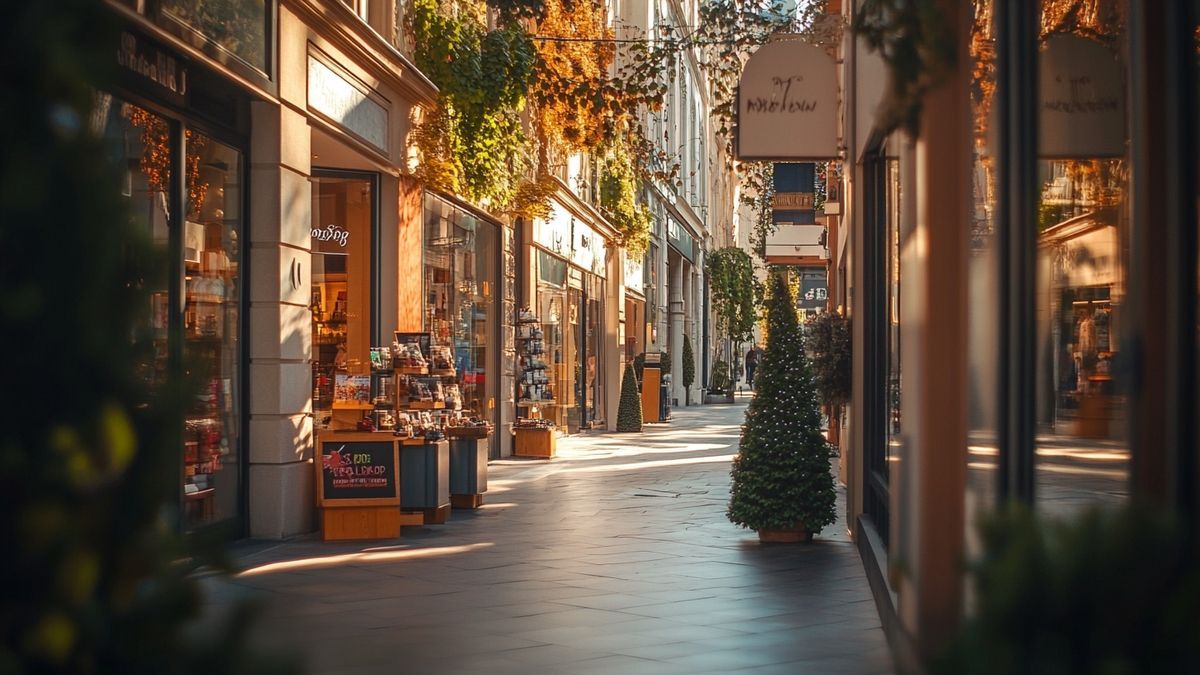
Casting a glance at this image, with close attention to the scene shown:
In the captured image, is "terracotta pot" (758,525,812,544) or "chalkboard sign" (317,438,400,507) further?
"chalkboard sign" (317,438,400,507)

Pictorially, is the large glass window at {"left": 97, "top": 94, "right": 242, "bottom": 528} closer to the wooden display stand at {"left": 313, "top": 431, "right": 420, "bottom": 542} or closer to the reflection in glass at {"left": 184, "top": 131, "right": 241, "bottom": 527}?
the reflection in glass at {"left": 184, "top": 131, "right": 241, "bottom": 527}

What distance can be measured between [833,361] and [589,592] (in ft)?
11.5

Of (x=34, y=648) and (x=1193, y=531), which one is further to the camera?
(x=1193, y=531)

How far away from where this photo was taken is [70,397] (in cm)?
152

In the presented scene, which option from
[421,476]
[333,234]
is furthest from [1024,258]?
[333,234]

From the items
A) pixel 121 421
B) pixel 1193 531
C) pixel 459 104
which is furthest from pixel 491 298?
pixel 121 421

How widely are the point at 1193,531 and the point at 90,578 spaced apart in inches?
98.4

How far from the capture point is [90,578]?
148 cm

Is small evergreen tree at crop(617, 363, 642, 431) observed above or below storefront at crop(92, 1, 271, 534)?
below

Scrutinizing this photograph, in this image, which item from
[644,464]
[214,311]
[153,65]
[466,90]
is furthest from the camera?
[644,464]

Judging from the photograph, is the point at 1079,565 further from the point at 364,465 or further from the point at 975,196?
the point at 364,465

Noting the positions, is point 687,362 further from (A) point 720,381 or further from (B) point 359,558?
(B) point 359,558

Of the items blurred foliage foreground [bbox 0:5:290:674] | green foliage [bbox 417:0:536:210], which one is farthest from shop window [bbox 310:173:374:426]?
blurred foliage foreground [bbox 0:5:290:674]

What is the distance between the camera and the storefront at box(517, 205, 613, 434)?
67.7ft
